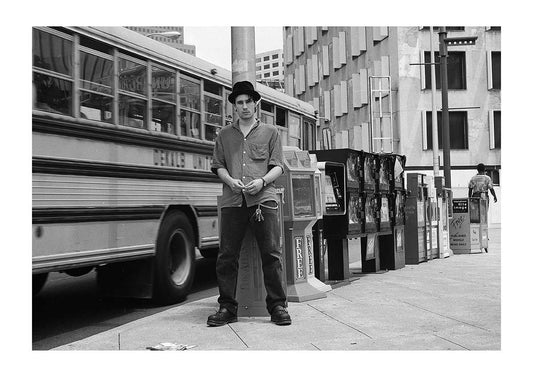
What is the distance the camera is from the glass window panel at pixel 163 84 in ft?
28.6

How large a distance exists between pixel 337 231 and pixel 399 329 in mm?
3164

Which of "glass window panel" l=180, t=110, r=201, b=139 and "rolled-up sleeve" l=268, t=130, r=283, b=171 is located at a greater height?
"glass window panel" l=180, t=110, r=201, b=139

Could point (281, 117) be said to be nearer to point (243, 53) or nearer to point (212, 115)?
point (212, 115)

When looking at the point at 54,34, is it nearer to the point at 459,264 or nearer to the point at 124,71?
the point at 124,71

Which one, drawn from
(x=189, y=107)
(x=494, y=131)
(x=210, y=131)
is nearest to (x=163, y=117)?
(x=189, y=107)

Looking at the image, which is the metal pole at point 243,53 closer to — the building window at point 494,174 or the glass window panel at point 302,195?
the glass window panel at point 302,195

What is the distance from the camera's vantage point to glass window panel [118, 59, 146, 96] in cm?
807

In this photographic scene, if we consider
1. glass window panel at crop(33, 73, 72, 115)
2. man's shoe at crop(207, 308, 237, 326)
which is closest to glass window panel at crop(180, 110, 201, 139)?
glass window panel at crop(33, 73, 72, 115)

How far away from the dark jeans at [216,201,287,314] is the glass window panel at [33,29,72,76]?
1.97 m

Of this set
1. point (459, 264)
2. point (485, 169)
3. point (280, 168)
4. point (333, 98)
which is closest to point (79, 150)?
point (280, 168)

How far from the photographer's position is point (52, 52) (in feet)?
22.4

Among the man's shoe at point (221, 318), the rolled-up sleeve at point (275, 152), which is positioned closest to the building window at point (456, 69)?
the rolled-up sleeve at point (275, 152)

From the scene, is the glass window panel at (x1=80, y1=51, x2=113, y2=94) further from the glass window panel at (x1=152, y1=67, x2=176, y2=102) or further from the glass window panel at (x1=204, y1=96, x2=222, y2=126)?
the glass window panel at (x1=204, y1=96, x2=222, y2=126)

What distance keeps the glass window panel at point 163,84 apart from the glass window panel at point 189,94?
20 centimetres
